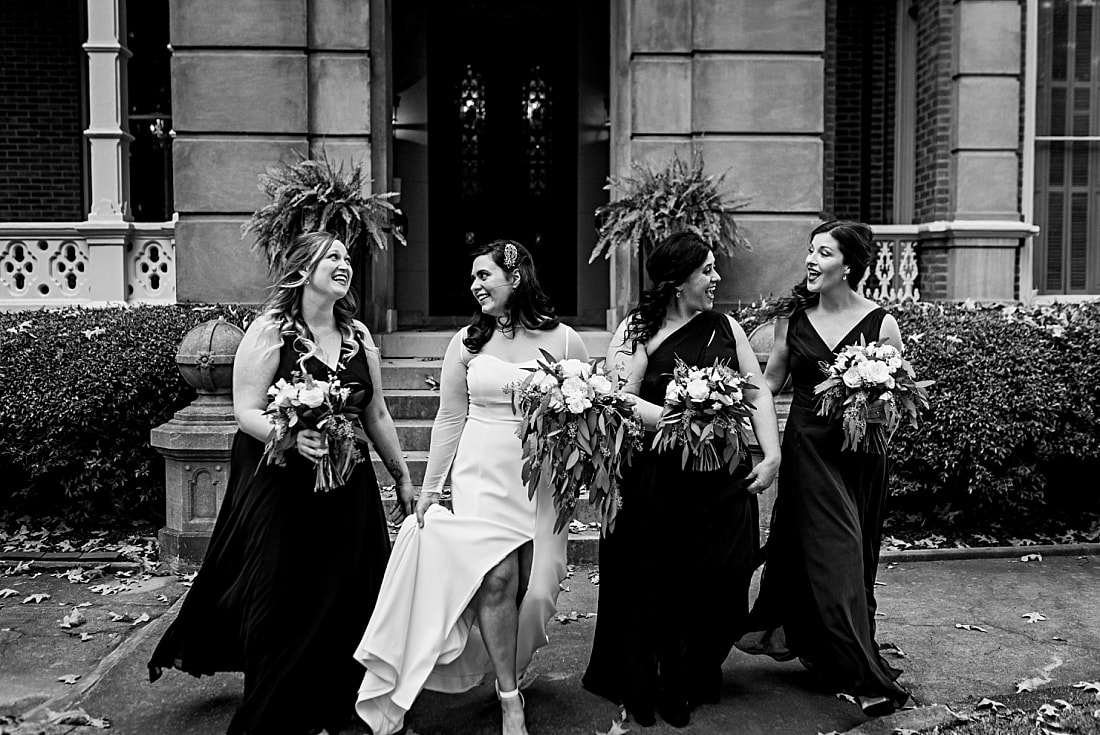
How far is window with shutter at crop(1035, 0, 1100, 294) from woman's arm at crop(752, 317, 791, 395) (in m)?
8.32

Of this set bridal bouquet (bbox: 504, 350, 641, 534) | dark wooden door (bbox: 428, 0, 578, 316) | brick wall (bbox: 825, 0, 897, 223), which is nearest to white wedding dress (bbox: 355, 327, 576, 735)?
bridal bouquet (bbox: 504, 350, 641, 534)

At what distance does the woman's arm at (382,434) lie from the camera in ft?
16.3

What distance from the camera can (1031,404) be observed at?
804 centimetres

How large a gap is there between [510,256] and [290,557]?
160cm

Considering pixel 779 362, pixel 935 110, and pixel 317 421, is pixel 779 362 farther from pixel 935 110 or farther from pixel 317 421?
pixel 935 110

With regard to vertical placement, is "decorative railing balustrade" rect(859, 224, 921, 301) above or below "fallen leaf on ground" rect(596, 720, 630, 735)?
above

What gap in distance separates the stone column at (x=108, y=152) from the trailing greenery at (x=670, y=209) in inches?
194

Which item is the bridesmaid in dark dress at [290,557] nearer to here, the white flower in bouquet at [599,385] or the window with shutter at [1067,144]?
the white flower in bouquet at [599,385]

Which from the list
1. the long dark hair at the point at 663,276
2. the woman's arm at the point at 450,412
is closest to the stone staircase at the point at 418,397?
the woman's arm at the point at 450,412

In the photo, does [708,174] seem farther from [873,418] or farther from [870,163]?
[873,418]

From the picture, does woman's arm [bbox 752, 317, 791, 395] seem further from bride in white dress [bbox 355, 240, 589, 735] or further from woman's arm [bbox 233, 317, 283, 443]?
woman's arm [bbox 233, 317, 283, 443]

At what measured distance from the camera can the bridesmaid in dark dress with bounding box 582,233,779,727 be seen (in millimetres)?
4938

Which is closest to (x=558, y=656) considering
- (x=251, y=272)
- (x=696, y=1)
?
(x=251, y=272)

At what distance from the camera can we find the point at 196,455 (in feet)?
24.4
